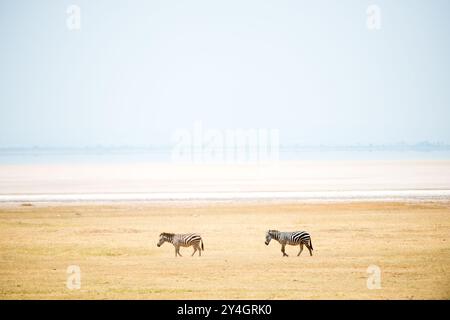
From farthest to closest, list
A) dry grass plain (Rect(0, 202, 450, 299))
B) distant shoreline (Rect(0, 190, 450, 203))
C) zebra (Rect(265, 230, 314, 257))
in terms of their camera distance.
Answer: distant shoreline (Rect(0, 190, 450, 203)) → zebra (Rect(265, 230, 314, 257)) → dry grass plain (Rect(0, 202, 450, 299))

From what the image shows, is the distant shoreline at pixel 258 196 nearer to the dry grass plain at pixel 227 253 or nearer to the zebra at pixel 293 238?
the dry grass plain at pixel 227 253

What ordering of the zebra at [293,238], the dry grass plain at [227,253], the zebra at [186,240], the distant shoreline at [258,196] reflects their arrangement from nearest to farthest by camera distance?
the dry grass plain at [227,253], the zebra at [293,238], the zebra at [186,240], the distant shoreline at [258,196]

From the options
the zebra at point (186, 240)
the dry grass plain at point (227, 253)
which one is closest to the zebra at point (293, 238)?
the dry grass plain at point (227, 253)

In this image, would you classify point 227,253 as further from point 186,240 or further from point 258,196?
point 258,196

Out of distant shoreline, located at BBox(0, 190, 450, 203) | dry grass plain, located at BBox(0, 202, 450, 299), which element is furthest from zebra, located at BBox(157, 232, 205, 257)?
distant shoreline, located at BBox(0, 190, 450, 203)

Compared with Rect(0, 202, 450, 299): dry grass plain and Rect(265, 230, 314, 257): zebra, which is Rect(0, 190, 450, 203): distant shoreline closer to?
Rect(0, 202, 450, 299): dry grass plain

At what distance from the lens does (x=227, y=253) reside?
65.3 feet

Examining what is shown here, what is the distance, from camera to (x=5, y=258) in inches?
771

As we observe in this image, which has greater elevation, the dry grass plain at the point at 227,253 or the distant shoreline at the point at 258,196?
the distant shoreline at the point at 258,196

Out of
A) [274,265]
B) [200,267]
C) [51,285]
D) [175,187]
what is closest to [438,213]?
[274,265]

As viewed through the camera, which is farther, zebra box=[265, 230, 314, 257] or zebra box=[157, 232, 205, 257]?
zebra box=[157, 232, 205, 257]

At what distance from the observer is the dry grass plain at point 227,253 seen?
49.6ft

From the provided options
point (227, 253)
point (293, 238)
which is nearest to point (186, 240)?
point (227, 253)

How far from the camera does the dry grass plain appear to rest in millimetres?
15125
